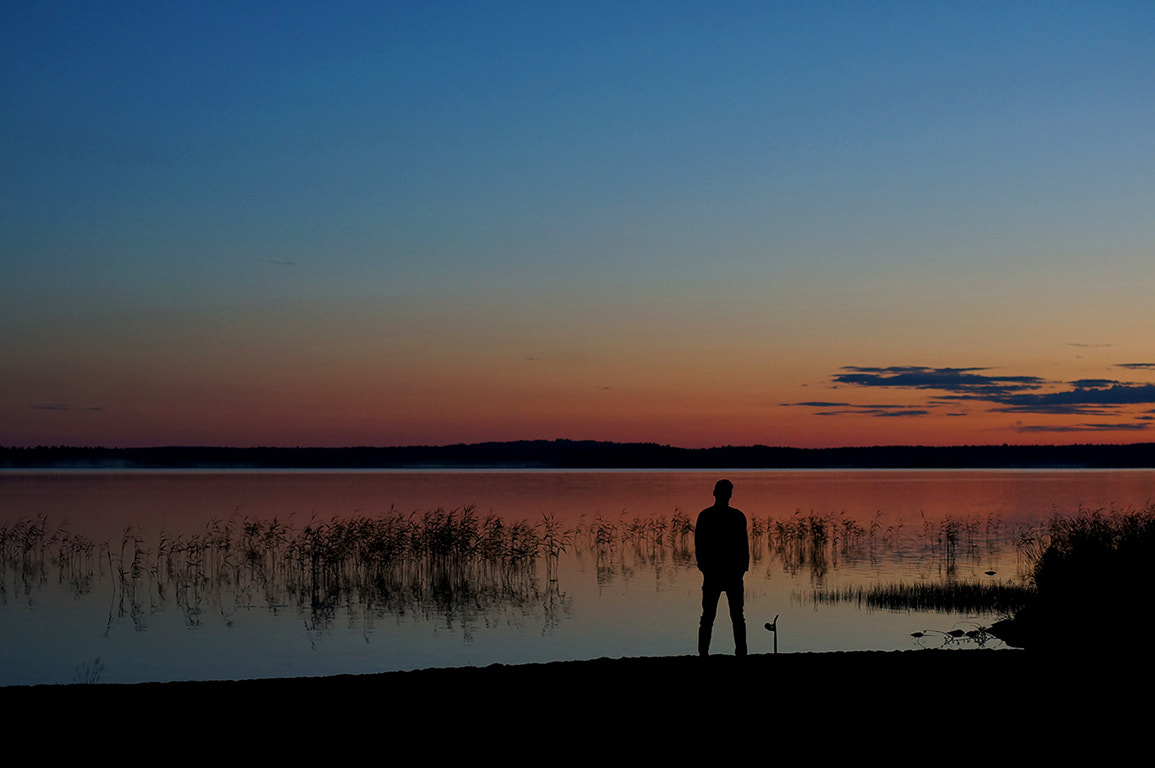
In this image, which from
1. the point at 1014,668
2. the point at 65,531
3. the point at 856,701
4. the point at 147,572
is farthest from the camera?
the point at 65,531

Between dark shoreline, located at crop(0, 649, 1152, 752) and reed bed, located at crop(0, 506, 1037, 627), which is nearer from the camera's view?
dark shoreline, located at crop(0, 649, 1152, 752)

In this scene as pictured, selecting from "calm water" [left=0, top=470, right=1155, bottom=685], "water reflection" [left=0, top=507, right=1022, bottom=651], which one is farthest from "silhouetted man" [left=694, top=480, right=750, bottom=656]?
"water reflection" [left=0, top=507, right=1022, bottom=651]

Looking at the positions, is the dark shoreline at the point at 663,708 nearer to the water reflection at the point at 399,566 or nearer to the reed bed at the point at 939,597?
the reed bed at the point at 939,597

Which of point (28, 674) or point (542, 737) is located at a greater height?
point (542, 737)

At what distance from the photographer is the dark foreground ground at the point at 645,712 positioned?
9.48m

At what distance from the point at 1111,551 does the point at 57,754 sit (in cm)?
2070

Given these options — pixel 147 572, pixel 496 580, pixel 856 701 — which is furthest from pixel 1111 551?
→ pixel 147 572

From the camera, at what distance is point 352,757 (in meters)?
9.29

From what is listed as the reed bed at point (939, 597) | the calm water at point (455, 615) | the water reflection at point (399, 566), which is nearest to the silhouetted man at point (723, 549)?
the calm water at point (455, 615)

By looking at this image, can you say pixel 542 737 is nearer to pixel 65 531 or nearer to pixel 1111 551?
pixel 1111 551

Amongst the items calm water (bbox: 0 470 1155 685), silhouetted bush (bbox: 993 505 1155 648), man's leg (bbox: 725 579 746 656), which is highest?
man's leg (bbox: 725 579 746 656)

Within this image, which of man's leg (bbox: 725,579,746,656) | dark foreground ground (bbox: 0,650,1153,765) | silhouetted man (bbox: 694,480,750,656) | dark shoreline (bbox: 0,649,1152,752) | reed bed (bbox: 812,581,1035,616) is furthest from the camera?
reed bed (bbox: 812,581,1035,616)

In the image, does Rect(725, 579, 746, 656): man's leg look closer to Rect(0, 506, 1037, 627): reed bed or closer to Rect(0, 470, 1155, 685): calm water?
Rect(0, 470, 1155, 685): calm water

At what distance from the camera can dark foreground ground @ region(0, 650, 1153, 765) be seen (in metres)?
9.48
